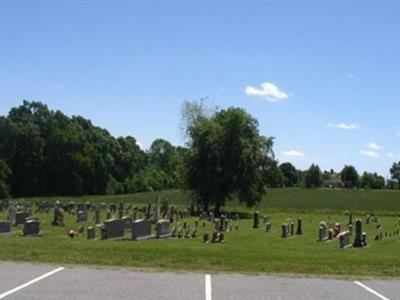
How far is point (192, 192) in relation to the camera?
54.5 meters

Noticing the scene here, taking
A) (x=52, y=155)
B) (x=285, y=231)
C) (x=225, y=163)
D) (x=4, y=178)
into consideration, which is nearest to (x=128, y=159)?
(x=52, y=155)

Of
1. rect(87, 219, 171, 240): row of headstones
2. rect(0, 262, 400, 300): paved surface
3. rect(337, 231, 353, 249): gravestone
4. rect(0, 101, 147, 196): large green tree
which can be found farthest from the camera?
rect(0, 101, 147, 196): large green tree

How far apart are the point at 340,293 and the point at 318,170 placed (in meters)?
180

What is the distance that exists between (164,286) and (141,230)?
15825 mm

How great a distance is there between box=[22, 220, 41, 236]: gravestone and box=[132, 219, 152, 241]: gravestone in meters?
4.08

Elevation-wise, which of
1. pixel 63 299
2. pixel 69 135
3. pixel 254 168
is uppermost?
pixel 69 135

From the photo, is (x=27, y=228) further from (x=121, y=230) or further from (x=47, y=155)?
(x=47, y=155)

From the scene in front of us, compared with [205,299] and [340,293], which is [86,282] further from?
[340,293]

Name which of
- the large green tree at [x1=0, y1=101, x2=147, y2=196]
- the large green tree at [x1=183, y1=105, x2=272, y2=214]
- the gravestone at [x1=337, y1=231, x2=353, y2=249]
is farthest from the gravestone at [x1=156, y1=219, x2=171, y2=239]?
the large green tree at [x1=0, y1=101, x2=147, y2=196]

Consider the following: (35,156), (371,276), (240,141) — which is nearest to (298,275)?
(371,276)

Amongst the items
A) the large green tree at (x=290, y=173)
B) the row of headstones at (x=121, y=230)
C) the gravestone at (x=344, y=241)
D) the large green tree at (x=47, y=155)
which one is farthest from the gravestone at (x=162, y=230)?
the large green tree at (x=290, y=173)

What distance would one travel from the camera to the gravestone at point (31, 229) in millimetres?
26391

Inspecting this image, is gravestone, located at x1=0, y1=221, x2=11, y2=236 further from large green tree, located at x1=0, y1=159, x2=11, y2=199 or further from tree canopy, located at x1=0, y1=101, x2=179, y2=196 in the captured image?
tree canopy, located at x1=0, y1=101, x2=179, y2=196

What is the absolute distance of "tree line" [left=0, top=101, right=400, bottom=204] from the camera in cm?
5312
